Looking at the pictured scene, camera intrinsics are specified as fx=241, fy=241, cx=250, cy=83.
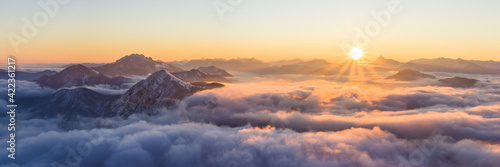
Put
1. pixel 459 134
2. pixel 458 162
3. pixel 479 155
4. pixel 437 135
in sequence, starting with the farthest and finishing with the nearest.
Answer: pixel 437 135 → pixel 459 134 → pixel 458 162 → pixel 479 155

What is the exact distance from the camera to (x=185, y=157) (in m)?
187

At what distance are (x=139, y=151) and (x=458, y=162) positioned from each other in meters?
229

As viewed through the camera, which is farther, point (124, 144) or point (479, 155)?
point (124, 144)

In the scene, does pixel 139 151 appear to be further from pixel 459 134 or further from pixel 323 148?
pixel 459 134

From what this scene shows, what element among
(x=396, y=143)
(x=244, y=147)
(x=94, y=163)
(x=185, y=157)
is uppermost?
(x=396, y=143)

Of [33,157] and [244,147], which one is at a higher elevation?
[244,147]

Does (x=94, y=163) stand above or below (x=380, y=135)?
below

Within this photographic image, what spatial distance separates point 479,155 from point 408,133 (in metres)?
50.8

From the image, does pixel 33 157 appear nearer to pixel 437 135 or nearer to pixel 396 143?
pixel 396 143

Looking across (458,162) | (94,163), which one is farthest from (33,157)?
(458,162)

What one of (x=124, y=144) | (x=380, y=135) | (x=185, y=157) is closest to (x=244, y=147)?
(x=185, y=157)

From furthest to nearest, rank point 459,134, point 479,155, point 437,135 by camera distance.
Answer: point 437,135
point 459,134
point 479,155

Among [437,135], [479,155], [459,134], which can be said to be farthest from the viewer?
[437,135]

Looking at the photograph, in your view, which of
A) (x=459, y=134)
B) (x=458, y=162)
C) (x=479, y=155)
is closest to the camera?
(x=479, y=155)
